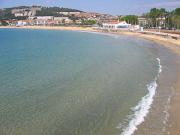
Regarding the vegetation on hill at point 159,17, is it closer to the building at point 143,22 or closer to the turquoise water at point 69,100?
the building at point 143,22

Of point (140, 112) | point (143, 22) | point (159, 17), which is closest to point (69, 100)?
point (140, 112)

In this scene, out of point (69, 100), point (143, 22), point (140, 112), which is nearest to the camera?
point (140, 112)

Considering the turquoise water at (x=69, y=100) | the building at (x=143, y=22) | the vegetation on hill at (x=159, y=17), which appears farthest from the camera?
the building at (x=143, y=22)

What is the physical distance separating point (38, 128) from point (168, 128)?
5.11 metres

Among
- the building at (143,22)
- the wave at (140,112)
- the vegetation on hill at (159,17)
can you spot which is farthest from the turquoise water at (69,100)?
the building at (143,22)

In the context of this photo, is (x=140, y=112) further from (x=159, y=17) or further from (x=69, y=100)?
(x=159, y=17)

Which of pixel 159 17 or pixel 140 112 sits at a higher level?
pixel 159 17

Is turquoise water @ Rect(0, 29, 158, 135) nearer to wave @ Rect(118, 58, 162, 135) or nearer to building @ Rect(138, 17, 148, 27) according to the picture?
wave @ Rect(118, 58, 162, 135)

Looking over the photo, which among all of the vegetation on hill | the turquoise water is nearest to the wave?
the turquoise water

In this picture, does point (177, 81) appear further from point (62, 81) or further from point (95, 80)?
point (62, 81)

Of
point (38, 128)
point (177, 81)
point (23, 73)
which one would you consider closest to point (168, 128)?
point (38, 128)

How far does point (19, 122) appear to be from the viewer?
16547mm

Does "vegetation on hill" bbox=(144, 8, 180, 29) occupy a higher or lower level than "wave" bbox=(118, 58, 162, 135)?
higher

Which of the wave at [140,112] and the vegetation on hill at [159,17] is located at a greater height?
the vegetation on hill at [159,17]
